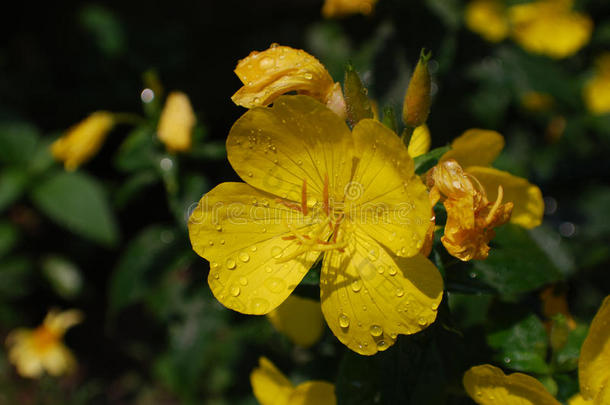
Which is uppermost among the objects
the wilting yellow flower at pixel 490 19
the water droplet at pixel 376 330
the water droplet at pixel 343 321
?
the water droplet at pixel 343 321

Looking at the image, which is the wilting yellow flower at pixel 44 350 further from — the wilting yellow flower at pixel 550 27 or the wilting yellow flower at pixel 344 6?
the wilting yellow flower at pixel 550 27

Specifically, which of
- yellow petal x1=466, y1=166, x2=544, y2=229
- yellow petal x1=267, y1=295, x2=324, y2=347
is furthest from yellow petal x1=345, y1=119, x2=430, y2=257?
yellow petal x1=267, y1=295, x2=324, y2=347

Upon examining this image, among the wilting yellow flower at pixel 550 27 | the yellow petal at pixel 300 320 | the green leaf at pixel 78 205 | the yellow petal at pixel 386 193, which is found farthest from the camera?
the wilting yellow flower at pixel 550 27

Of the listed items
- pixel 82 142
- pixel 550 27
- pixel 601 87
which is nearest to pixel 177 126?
pixel 82 142

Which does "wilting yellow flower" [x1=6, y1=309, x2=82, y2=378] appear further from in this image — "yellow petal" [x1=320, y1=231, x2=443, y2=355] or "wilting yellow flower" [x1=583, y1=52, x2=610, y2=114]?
"wilting yellow flower" [x1=583, y1=52, x2=610, y2=114]

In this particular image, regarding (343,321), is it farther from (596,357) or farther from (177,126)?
(177,126)

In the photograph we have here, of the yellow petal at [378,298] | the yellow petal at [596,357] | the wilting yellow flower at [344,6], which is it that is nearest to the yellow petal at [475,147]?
the yellow petal at [378,298]

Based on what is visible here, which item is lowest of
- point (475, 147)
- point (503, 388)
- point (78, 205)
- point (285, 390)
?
point (78, 205)
